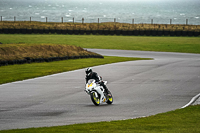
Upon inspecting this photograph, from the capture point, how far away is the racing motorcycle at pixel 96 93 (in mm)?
10891

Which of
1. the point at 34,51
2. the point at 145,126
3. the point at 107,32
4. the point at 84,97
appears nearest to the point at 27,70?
the point at 34,51

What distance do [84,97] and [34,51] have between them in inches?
488

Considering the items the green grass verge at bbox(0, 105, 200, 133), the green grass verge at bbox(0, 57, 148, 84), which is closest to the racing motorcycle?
the green grass verge at bbox(0, 105, 200, 133)

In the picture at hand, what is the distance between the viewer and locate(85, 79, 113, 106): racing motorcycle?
10.9 m

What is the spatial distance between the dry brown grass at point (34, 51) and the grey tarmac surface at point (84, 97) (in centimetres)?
478

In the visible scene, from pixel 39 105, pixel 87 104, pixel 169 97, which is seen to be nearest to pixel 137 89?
pixel 169 97

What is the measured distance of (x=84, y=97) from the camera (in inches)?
494

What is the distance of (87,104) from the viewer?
1135cm

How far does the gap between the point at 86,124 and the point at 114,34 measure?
157ft

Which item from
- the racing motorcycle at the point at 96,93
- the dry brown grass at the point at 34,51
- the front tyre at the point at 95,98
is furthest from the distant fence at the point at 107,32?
the front tyre at the point at 95,98

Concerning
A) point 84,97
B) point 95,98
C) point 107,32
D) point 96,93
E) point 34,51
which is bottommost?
point 84,97

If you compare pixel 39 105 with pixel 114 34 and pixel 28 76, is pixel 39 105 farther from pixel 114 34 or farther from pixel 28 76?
pixel 114 34

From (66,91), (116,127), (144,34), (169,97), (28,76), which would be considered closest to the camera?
(116,127)

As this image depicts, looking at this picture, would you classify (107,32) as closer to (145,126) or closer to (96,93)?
(96,93)
